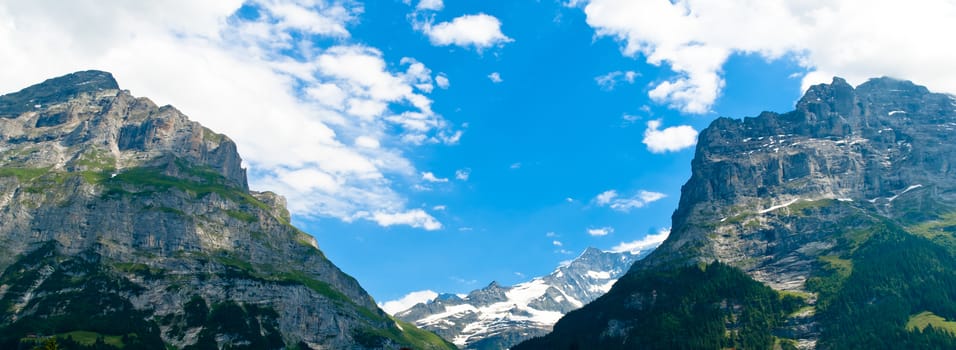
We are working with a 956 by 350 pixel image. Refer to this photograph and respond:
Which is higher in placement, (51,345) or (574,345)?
(51,345)

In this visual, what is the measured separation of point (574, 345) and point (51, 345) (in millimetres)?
82817

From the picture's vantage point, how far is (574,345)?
383ft

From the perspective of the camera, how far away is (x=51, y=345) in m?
114
